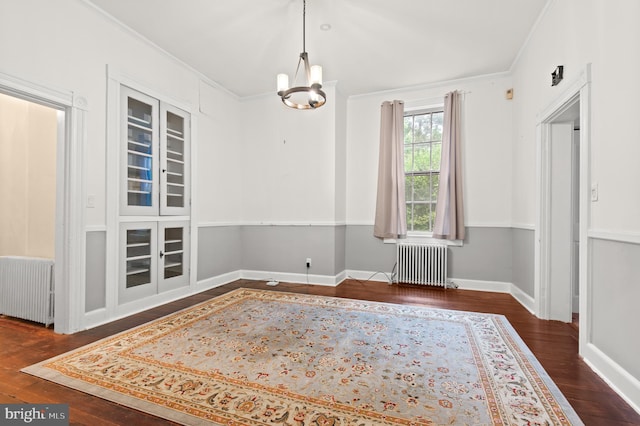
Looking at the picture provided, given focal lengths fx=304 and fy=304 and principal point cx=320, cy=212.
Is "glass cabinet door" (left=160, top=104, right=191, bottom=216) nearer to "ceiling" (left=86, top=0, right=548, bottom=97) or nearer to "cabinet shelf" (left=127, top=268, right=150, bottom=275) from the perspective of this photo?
"cabinet shelf" (left=127, top=268, right=150, bottom=275)

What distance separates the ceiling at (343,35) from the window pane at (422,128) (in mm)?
627

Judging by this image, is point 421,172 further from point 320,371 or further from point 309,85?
point 320,371

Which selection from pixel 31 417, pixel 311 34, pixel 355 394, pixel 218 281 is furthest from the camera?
pixel 218 281

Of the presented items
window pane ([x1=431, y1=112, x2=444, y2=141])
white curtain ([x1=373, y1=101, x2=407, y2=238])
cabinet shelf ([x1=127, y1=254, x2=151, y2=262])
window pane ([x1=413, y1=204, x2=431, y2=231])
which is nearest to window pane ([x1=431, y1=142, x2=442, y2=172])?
window pane ([x1=431, y1=112, x2=444, y2=141])

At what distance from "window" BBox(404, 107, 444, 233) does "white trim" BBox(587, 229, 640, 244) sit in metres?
2.83

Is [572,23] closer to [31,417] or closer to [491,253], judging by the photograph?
[491,253]

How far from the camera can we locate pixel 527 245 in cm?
Result: 382

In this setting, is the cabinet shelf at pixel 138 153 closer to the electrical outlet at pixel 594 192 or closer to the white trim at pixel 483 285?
the electrical outlet at pixel 594 192

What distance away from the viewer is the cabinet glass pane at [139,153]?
360 centimetres

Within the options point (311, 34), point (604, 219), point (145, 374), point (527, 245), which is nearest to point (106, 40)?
point (311, 34)

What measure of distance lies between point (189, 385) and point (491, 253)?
14.6ft

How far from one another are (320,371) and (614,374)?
1941mm

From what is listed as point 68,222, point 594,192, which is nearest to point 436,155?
point 594,192

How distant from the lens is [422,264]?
16.1ft
